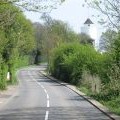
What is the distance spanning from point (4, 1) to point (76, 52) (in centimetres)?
5106

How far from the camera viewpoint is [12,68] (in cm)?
5972

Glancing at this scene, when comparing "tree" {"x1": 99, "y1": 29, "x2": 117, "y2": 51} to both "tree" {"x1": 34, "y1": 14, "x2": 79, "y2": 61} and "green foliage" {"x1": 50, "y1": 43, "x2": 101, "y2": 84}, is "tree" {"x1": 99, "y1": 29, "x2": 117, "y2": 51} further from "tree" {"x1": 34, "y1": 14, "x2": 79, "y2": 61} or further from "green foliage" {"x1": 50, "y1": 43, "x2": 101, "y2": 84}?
"tree" {"x1": 34, "y1": 14, "x2": 79, "y2": 61}

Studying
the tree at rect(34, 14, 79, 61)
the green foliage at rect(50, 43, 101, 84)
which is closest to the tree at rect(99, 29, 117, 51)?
the green foliage at rect(50, 43, 101, 84)

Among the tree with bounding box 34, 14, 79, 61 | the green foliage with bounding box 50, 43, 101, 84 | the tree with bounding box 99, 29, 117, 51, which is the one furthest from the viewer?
the tree with bounding box 34, 14, 79, 61

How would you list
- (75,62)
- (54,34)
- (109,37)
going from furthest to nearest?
1. (54,34)
2. (75,62)
3. (109,37)

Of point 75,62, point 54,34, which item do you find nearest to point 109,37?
point 75,62

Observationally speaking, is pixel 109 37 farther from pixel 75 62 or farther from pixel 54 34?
pixel 54 34

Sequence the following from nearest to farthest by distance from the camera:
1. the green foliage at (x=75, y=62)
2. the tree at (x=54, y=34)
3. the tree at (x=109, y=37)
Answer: the tree at (x=109, y=37), the green foliage at (x=75, y=62), the tree at (x=54, y=34)

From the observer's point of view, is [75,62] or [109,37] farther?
[75,62]

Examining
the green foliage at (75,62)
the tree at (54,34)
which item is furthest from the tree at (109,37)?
the tree at (54,34)

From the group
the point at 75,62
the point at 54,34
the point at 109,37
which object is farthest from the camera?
the point at 54,34

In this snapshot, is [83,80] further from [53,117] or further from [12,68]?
[53,117]

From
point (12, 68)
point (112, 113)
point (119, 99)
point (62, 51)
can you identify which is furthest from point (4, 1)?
point (62, 51)

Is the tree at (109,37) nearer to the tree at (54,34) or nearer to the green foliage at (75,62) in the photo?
the green foliage at (75,62)
